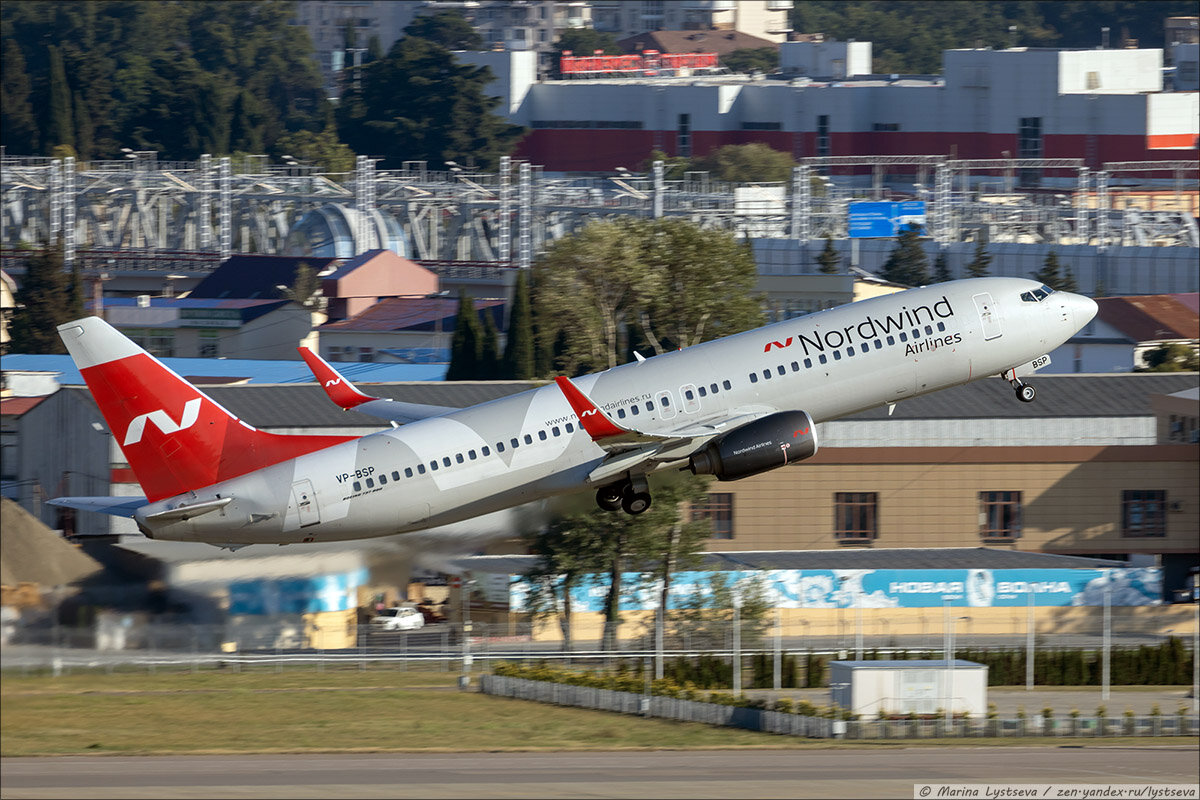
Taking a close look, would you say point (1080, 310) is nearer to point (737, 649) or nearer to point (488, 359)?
point (737, 649)

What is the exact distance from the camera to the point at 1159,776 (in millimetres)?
51156

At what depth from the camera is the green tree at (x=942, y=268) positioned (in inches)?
6772

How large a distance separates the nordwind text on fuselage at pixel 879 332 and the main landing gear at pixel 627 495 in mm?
5714

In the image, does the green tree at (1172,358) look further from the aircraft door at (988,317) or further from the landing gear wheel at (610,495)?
the landing gear wheel at (610,495)

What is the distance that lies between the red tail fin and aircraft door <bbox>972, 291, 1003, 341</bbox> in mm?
20160

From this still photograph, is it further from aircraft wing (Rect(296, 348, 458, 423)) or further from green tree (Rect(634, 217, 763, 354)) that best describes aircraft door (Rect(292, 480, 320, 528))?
green tree (Rect(634, 217, 763, 354))

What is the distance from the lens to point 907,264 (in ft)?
567

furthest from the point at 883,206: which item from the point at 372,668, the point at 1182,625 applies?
the point at 372,668

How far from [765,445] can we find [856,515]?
118 feet

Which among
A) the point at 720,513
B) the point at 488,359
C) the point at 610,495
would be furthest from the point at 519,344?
the point at 610,495

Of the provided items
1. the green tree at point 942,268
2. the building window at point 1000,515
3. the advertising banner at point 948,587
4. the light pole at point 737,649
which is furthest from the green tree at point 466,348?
the green tree at point 942,268

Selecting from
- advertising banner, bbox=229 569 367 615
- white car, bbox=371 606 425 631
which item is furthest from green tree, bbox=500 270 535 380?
advertising banner, bbox=229 569 367 615

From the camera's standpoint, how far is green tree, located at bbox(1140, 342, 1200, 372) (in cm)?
11412

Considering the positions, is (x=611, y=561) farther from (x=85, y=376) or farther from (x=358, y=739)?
(x=85, y=376)
